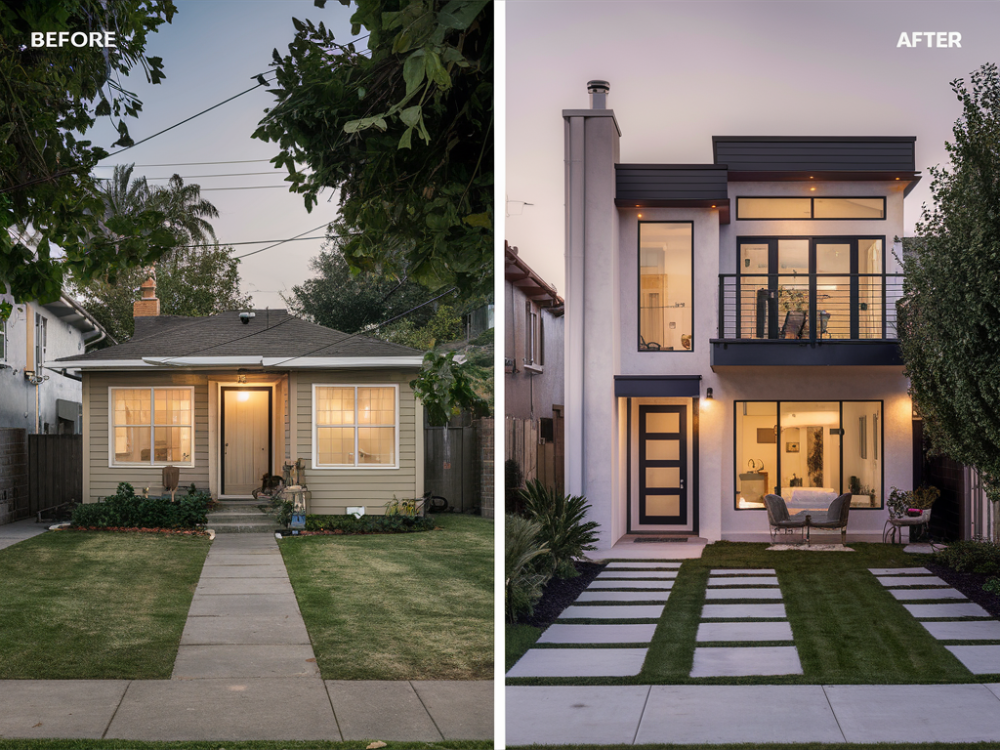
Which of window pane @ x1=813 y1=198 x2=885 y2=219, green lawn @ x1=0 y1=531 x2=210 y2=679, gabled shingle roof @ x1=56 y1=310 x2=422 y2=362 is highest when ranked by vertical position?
window pane @ x1=813 y1=198 x2=885 y2=219

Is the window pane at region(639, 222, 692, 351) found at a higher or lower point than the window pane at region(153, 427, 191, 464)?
higher

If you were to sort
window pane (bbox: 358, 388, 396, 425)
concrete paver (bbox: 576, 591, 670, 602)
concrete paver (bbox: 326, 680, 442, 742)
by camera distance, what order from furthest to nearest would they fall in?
concrete paver (bbox: 576, 591, 670, 602)
window pane (bbox: 358, 388, 396, 425)
concrete paver (bbox: 326, 680, 442, 742)

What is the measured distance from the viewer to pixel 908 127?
11.1 metres

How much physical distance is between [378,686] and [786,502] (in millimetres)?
7592

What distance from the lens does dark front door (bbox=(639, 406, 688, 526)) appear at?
1181cm

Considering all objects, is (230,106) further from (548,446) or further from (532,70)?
A: (548,446)

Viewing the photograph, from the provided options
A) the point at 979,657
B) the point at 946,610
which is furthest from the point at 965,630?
the point at 979,657

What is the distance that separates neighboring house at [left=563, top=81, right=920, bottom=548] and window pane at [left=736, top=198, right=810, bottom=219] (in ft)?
0.06

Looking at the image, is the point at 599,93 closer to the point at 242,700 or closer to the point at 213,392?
the point at 213,392

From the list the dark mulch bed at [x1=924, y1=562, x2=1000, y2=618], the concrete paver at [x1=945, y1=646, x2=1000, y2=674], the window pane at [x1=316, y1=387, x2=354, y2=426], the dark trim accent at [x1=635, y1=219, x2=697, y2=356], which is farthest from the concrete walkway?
the dark trim accent at [x1=635, y1=219, x2=697, y2=356]

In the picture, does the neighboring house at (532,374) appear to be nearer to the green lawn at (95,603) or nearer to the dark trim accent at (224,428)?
the dark trim accent at (224,428)

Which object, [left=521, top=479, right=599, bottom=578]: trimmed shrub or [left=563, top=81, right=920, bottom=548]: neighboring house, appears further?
[left=563, top=81, right=920, bottom=548]: neighboring house

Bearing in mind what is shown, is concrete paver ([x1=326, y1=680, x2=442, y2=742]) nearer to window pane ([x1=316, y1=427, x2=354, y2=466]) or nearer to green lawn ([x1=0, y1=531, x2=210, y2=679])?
green lawn ([x1=0, y1=531, x2=210, y2=679])

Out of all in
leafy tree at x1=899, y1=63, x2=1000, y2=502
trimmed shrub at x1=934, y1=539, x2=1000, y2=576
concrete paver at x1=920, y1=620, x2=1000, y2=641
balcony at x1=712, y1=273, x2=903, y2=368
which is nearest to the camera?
concrete paver at x1=920, y1=620, x2=1000, y2=641
